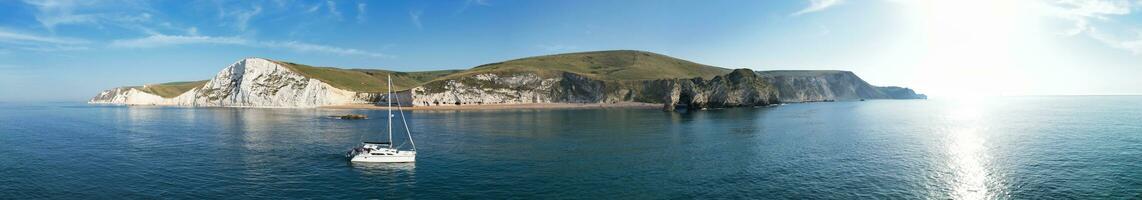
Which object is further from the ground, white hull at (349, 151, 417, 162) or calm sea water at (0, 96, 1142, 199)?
white hull at (349, 151, 417, 162)

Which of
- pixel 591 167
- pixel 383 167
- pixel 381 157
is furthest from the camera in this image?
pixel 381 157

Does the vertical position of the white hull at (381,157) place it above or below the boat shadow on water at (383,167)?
above

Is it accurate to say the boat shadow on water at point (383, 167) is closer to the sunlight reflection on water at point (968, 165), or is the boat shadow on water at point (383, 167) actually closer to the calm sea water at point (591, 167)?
the calm sea water at point (591, 167)

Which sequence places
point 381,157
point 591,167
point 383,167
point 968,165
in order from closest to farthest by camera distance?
→ 1. point 383,167
2. point 591,167
3. point 968,165
4. point 381,157

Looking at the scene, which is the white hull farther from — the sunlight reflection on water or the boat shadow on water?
the sunlight reflection on water

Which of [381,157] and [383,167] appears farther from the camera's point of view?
[381,157]

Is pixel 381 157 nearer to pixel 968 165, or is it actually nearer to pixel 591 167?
pixel 591 167

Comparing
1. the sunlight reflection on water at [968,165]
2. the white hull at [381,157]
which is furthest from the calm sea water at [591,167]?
the white hull at [381,157]

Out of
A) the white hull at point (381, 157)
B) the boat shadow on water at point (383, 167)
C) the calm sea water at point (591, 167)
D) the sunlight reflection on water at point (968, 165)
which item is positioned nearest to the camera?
the calm sea water at point (591, 167)

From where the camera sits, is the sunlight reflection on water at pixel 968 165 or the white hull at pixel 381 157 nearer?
the sunlight reflection on water at pixel 968 165

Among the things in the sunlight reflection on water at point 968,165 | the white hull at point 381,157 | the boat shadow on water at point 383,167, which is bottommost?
the sunlight reflection on water at point 968,165

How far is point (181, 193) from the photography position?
4531cm

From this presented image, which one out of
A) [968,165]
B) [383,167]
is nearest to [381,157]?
[383,167]

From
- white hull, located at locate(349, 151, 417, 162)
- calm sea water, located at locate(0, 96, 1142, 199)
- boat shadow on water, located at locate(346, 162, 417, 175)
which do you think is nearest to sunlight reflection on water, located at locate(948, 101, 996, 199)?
calm sea water, located at locate(0, 96, 1142, 199)
